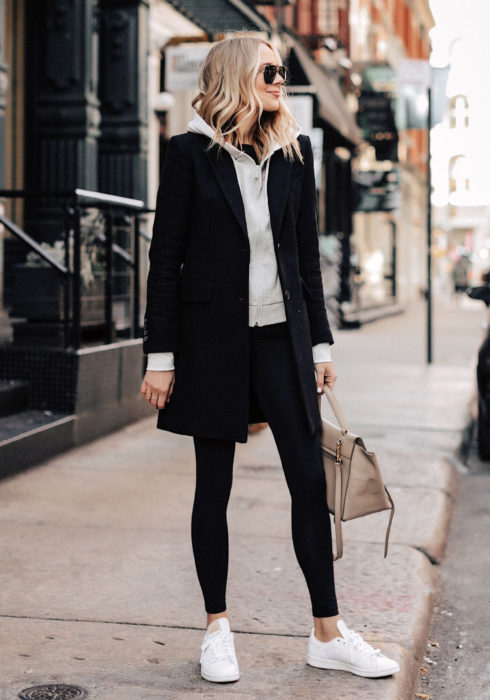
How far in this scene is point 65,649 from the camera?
3.51m

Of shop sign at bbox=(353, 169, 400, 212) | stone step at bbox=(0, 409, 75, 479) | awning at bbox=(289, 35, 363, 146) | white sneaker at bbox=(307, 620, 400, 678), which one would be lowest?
white sneaker at bbox=(307, 620, 400, 678)

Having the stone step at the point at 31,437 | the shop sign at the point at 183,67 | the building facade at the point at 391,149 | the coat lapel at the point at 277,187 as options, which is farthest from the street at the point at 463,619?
the building facade at the point at 391,149

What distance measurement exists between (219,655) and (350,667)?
41cm

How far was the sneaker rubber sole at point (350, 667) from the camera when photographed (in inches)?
130

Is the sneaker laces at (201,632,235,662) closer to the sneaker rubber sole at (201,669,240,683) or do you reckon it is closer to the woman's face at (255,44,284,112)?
the sneaker rubber sole at (201,669,240,683)

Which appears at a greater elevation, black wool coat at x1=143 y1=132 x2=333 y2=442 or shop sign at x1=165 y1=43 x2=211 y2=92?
shop sign at x1=165 y1=43 x2=211 y2=92

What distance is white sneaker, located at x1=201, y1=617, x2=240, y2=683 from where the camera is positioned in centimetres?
326

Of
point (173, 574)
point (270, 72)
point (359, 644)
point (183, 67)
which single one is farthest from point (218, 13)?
point (359, 644)

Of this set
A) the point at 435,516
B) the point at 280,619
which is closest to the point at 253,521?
the point at 435,516

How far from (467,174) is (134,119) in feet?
255

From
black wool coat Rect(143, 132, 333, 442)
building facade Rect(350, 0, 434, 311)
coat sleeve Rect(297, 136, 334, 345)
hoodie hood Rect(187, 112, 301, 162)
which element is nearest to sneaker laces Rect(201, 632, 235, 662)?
black wool coat Rect(143, 132, 333, 442)

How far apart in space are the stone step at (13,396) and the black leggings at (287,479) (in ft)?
12.0

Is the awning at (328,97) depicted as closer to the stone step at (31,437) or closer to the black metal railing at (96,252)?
the black metal railing at (96,252)

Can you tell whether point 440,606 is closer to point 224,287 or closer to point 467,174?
point 224,287
